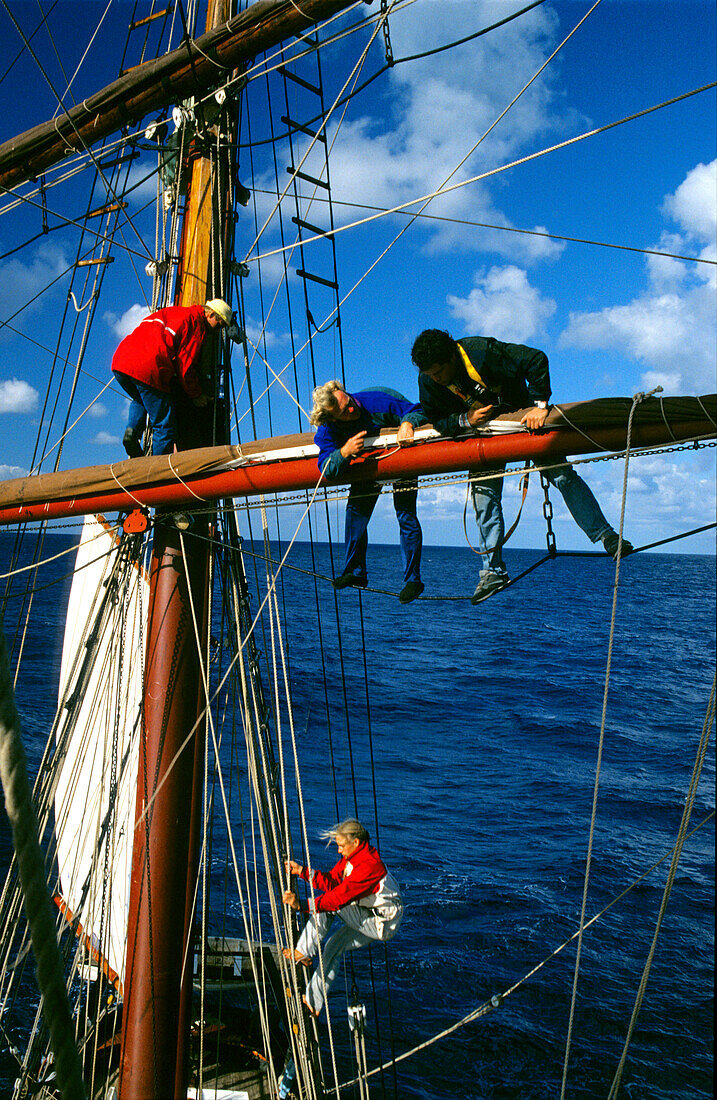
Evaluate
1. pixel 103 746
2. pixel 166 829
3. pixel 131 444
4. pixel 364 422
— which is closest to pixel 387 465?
pixel 364 422

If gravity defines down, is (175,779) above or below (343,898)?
above

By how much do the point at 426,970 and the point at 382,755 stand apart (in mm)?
9242

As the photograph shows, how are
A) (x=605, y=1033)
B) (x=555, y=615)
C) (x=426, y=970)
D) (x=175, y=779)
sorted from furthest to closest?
(x=555, y=615), (x=426, y=970), (x=605, y=1033), (x=175, y=779)

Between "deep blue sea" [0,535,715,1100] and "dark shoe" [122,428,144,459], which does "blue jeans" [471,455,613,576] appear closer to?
"deep blue sea" [0,535,715,1100]

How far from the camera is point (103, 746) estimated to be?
7613 millimetres

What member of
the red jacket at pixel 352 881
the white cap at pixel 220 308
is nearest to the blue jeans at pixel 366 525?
the white cap at pixel 220 308

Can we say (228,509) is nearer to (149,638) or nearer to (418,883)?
Result: (149,638)

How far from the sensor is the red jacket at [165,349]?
5.34 meters

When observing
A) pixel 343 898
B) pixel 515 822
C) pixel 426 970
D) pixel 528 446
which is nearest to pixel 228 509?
pixel 528 446

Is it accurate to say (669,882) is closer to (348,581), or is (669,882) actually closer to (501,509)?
(501,509)

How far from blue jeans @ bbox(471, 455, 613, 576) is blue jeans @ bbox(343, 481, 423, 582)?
1.53 ft

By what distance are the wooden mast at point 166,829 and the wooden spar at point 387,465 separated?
385mm

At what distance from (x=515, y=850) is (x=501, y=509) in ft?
36.5

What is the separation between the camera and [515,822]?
49.5 feet
